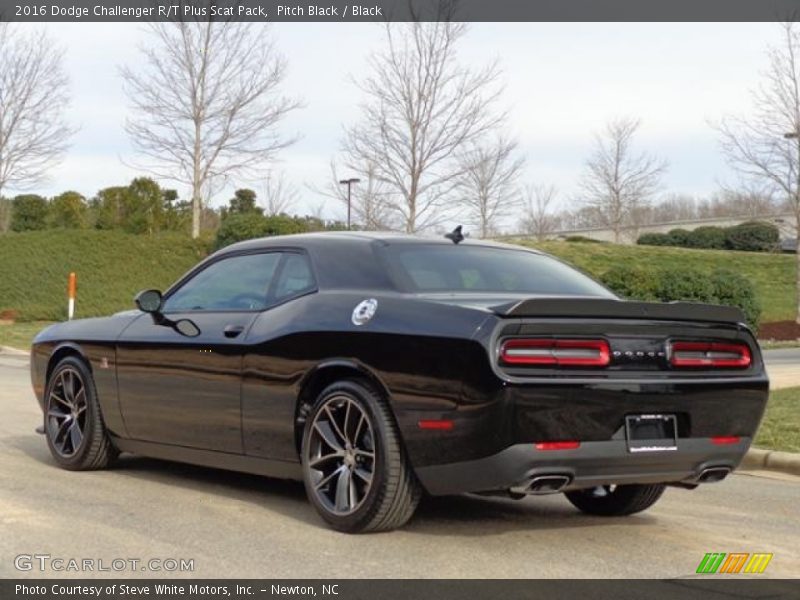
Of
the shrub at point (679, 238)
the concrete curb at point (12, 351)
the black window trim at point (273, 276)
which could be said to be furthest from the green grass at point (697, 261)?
the black window trim at point (273, 276)

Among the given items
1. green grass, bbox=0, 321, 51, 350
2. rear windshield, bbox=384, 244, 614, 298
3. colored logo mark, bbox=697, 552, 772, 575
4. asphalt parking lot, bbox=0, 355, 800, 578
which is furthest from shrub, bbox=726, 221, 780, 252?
colored logo mark, bbox=697, 552, 772, 575

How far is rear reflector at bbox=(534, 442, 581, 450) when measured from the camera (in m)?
4.94

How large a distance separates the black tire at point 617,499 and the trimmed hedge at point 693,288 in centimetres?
2006

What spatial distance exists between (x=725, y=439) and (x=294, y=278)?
94.6 inches

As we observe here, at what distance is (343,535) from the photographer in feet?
18.1

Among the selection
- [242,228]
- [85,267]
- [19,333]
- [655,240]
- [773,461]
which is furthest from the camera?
[655,240]

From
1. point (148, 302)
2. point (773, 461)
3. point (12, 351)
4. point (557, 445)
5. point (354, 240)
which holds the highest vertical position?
point (354, 240)

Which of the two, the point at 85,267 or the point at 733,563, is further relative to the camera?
the point at 85,267

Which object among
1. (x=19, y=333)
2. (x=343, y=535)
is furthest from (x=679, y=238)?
(x=343, y=535)

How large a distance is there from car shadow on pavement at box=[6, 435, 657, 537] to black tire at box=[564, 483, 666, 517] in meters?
0.06

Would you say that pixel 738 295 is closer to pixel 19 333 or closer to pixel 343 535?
pixel 19 333

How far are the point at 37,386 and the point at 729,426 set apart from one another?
4.71m

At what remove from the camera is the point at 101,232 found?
1380 inches

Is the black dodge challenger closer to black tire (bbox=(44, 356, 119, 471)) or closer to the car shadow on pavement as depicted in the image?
the car shadow on pavement
